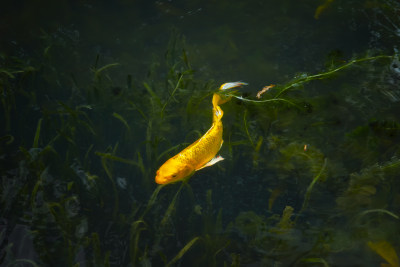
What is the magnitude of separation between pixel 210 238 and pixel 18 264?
149 centimetres

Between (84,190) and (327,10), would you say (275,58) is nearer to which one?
(327,10)

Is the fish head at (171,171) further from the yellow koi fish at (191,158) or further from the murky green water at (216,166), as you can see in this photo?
the murky green water at (216,166)

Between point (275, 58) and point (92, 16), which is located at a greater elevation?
point (92, 16)

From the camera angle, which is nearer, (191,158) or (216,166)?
(191,158)

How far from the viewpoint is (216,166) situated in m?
2.85

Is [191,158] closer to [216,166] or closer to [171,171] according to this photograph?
[171,171]

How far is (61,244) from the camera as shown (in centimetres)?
214

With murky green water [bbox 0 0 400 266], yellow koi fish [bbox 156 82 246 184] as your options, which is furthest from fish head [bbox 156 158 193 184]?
murky green water [bbox 0 0 400 266]

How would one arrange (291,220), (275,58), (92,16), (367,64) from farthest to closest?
(92,16) → (275,58) → (367,64) → (291,220)

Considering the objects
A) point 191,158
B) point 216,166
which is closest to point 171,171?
point 191,158

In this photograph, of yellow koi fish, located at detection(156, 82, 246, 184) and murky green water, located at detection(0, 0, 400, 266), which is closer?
yellow koi fish, located at detection(156, 82, 246, 184)

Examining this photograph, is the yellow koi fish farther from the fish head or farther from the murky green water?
the murky green water

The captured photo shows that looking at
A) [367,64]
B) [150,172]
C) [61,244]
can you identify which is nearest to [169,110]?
[150,172]

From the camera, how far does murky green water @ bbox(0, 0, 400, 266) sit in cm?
216
